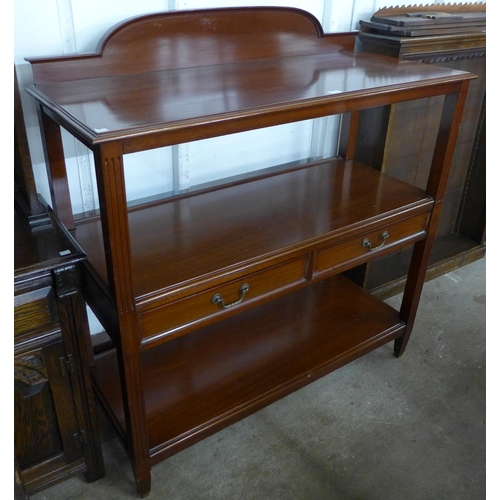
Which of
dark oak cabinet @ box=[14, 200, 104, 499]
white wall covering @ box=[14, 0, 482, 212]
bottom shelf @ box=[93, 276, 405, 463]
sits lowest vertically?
bottom shelf @ box=[93, 276, 405, 463]

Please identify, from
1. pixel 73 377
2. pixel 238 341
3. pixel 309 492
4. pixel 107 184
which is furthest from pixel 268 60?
pixel 309 492

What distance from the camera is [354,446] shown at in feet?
5.41

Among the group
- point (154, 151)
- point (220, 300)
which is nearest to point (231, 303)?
point (220, 300)

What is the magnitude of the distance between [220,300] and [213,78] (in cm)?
58

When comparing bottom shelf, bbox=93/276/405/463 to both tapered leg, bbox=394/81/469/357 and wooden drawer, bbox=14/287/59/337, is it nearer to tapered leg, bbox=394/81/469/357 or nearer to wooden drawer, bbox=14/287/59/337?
tapered leg, bbox=394/81/469/357

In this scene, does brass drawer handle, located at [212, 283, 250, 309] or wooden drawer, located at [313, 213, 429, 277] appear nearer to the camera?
brass drawer handle, located at [212, 283, 250, 309]

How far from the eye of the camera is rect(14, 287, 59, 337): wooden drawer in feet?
3.74

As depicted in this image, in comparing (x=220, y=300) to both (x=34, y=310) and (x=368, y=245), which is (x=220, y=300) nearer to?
(x=34, y=310)

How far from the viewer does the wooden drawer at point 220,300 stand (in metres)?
1.22

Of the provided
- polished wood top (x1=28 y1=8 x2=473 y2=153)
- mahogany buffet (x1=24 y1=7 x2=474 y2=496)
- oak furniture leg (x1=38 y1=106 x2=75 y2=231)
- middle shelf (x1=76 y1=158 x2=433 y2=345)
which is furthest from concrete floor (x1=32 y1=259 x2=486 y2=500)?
polished wood top (x1=28 y1=8 x2=473 y2=153)

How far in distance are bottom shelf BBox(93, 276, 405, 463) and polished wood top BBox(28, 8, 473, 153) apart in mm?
836

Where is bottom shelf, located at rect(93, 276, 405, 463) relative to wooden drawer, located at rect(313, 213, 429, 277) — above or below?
below

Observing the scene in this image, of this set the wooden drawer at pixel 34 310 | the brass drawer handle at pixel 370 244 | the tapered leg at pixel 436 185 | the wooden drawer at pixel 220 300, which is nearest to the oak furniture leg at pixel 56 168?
the wooden drawer at pixel 34 310

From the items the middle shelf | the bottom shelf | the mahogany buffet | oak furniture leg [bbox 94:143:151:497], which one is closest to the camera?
oak furniture leg [bbox 94:143:151:497]
